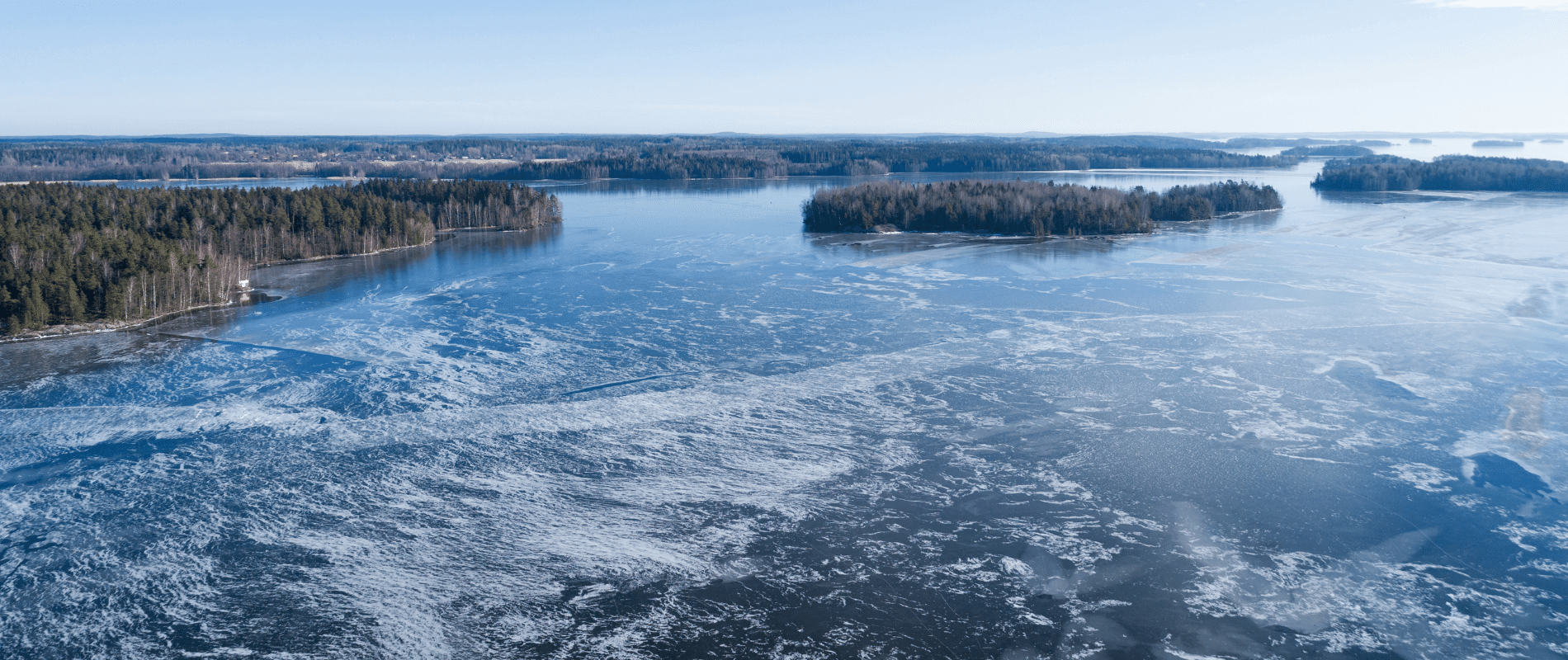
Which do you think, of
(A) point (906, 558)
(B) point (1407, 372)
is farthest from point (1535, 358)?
(A) point (906, 558)

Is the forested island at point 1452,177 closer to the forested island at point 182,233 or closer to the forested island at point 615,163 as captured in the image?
the forested island at point 615,163

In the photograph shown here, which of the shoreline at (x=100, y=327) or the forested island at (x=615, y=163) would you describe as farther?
the forested island at (x=615, y=163)

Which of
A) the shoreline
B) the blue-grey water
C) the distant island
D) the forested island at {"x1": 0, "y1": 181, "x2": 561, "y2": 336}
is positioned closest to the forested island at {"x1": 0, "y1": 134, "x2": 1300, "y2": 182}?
the distant island

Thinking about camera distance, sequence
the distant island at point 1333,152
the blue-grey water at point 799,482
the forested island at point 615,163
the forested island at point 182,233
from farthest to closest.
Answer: the distant island at point 1333,152 < the forested island at point 615,163 < the forested island at point 182,233 < the blue-grey water at point 799,482

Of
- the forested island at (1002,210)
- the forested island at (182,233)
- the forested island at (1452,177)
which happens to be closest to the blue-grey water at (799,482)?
the forested island at (182,233)

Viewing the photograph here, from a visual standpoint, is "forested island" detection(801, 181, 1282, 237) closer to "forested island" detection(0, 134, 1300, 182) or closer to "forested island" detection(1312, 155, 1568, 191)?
"forested island" detection(1312, 155, 1568, 191)

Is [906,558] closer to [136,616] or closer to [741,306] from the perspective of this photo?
[136,616]

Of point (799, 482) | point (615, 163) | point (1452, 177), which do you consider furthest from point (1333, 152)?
point (799, 482)
